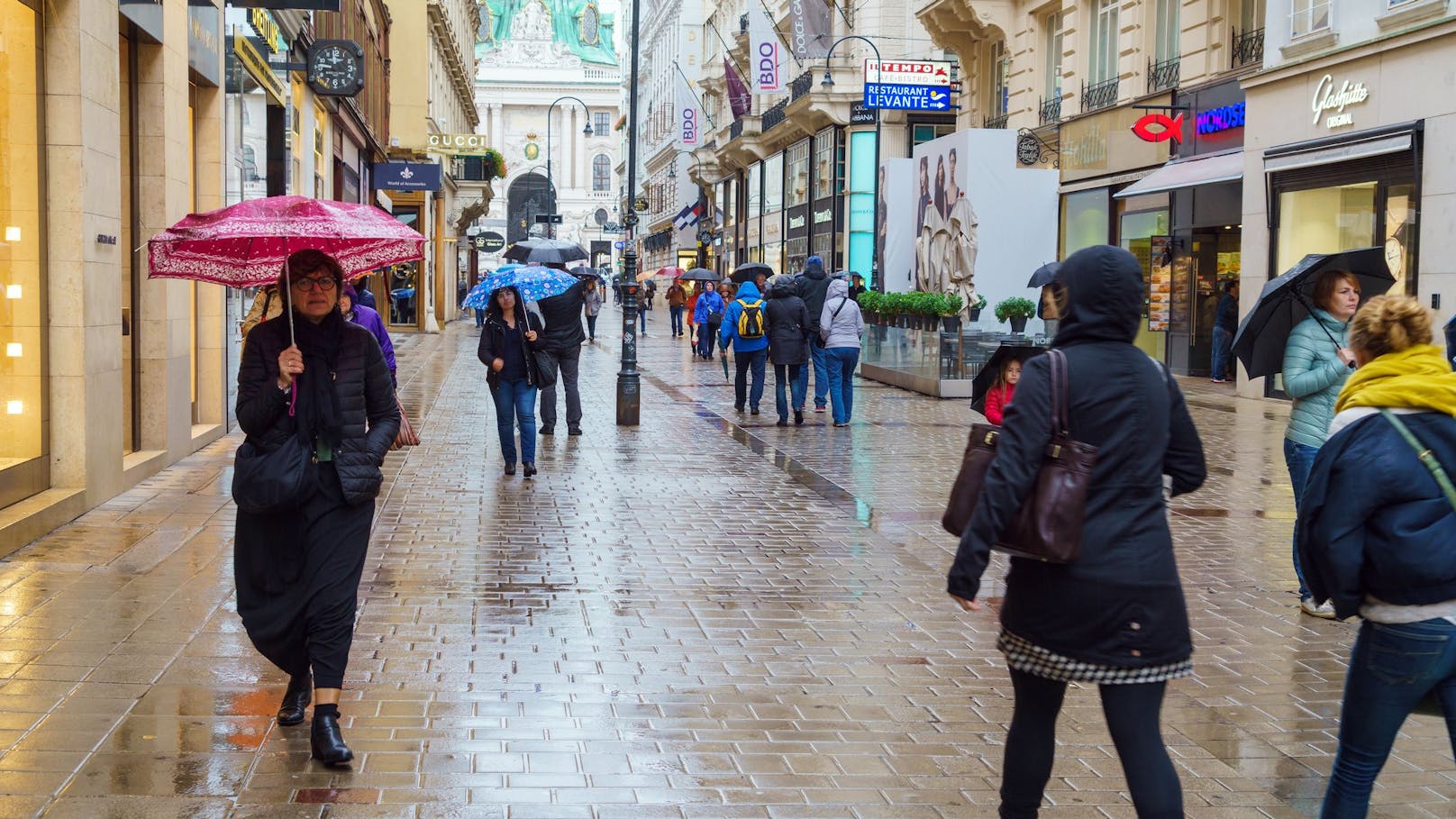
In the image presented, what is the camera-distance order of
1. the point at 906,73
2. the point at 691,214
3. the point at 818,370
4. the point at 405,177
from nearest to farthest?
the point at 818,370 → the point at 906,73 → the point at 405,177 → the point at 691,214

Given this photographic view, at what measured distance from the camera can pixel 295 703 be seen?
5.39 metres

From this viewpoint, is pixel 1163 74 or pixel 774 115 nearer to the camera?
pixel 1163 74

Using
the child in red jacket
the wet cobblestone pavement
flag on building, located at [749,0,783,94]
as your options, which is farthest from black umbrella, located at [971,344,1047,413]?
flag on building, located at [749,0,783,94]

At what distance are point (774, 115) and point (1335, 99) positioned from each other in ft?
103

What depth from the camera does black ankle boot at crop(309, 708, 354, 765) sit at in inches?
193

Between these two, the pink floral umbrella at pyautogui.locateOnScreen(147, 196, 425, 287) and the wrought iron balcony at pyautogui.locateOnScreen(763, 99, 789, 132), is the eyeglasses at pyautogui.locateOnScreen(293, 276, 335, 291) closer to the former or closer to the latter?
the pink floral umbrella at pyautogui.locateOnScreen(147, 196, 425, 287)

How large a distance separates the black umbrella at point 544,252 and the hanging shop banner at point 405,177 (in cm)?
1672

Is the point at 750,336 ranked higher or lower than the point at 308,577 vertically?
higher

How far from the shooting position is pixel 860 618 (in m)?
7.34

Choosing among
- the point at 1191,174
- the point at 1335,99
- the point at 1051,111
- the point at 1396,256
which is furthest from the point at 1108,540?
the point at 1051,111

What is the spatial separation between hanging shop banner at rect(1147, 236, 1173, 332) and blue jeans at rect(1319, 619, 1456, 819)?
74.3 feet

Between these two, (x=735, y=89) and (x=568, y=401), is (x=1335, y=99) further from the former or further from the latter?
(x=735, y=89)

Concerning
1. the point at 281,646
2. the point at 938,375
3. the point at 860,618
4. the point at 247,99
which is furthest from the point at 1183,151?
the point at 281,646

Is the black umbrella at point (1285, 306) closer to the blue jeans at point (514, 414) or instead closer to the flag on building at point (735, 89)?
the blue jeans at point (514, 414)
